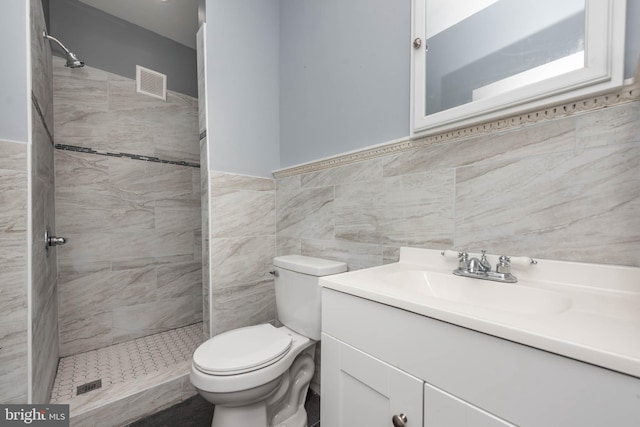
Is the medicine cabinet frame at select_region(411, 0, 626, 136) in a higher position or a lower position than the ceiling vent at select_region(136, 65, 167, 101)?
lower

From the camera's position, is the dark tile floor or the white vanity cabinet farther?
A: the dark tile floor

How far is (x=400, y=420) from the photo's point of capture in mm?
580

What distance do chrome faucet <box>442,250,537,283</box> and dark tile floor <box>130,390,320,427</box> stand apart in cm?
108

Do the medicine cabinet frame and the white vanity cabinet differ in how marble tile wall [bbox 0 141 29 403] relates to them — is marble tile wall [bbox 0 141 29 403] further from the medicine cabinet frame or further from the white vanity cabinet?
the medicine cabinet frame

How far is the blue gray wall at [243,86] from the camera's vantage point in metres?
1.47

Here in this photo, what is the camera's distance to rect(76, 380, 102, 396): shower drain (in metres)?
1.30

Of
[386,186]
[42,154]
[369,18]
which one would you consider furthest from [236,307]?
[369,18]

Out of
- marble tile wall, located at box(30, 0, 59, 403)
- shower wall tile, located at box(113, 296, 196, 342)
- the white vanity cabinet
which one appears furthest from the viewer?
shower wall tile, located at box(113, 296, 196, 342)

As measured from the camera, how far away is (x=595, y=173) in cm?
67

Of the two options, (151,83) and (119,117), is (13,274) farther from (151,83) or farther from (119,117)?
(151,83)

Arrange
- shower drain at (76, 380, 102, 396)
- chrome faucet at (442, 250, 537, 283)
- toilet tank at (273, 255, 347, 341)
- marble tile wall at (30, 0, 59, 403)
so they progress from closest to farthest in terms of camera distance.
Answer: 1. chrome faucet at (442, 250, 537, 283)
2. marble tile wall at (30, 0, 59, 403)
3. toilet tank at (273, 255, 347, 341)
4. shower drain at (76, 380, 102, 396)

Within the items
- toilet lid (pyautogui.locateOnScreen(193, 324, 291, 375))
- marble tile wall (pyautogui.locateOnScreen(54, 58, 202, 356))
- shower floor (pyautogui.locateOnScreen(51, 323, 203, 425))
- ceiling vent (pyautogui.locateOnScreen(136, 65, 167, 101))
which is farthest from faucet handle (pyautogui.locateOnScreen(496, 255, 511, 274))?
ceiling vent (pyautogui.locateOnScreen(136, 65, 167, 101))

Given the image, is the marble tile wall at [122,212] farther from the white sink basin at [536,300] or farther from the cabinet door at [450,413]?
the cabinet door at [450,413]

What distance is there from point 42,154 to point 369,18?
68.1 inches
